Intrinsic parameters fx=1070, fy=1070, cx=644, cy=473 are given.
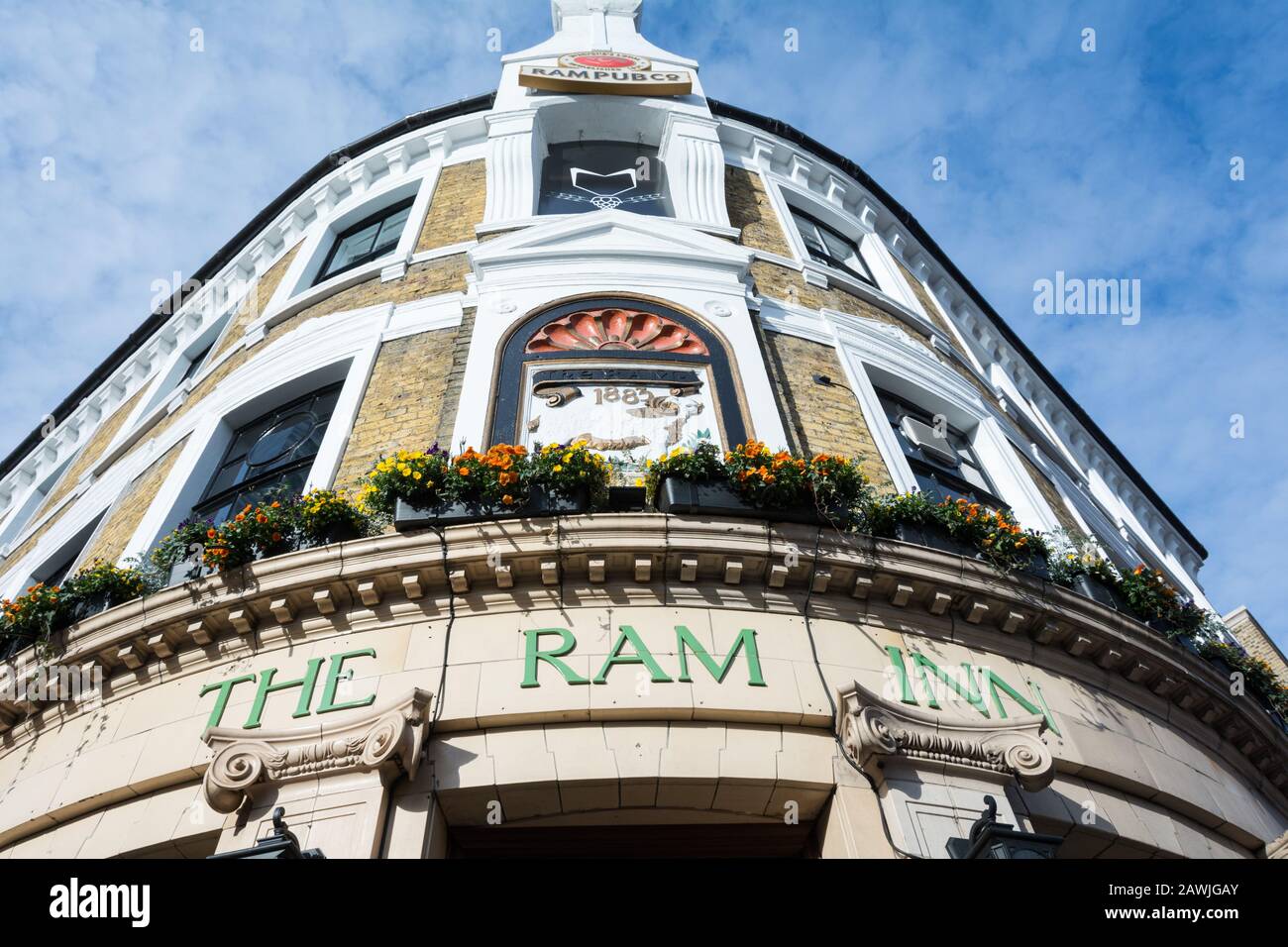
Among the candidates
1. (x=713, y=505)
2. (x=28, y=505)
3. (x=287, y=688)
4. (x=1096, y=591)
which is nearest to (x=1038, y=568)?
(x=1096, y=591)

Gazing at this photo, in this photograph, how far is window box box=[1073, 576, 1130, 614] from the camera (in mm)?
9805

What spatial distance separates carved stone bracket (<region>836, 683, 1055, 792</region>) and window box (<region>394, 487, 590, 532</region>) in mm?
2647

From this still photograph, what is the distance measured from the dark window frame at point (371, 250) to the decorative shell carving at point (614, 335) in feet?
15.2

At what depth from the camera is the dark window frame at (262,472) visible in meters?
11.5

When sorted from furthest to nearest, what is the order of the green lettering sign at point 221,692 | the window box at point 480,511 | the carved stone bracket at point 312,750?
1. the window box at point 480,511
2. the green lettering sign at point 221,692
3. the carved stone bracket at point 312,750

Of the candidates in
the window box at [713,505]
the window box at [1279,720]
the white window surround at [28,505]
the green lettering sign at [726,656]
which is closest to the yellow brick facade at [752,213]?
the window box at [713,505]

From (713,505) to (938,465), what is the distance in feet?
16.4

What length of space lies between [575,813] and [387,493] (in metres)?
3.13

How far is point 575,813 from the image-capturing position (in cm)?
730

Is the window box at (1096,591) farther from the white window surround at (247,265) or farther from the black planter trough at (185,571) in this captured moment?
the white window surround at (247,265)

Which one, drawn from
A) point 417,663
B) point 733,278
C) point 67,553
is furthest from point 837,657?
point 67,553

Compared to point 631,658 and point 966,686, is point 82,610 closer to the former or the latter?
point 631,658

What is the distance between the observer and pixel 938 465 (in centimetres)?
1270
